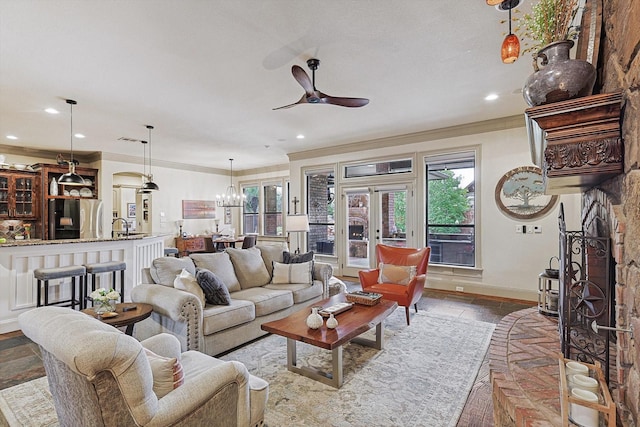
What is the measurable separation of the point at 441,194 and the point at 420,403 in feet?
13.9

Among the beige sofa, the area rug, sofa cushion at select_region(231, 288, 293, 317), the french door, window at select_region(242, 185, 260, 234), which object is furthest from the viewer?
window at select_region(242, 185, 260, 234)

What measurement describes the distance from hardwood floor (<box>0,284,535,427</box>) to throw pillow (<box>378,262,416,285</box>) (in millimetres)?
773

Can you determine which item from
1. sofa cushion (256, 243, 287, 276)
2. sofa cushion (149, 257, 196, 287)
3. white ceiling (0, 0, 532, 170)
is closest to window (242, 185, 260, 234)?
white ceiling (0, 0, 532, 170)

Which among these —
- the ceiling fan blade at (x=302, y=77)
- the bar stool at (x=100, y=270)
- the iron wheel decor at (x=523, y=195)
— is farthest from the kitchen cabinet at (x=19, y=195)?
the iron wheel decor at (x=523, y=195)

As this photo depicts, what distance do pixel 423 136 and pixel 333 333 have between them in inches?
176

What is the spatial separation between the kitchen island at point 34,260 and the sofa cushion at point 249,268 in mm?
1888

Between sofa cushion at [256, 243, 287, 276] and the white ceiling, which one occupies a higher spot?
the white ceiling

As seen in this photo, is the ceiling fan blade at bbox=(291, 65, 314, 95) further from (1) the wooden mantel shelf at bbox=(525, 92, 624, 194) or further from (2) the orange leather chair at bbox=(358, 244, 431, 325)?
(2) the orange leather chair at bbox=(358, 244, 431, 325)

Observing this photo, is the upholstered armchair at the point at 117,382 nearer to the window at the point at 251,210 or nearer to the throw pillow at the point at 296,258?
the throw pillow at the point at 296,258

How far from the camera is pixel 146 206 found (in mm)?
8531

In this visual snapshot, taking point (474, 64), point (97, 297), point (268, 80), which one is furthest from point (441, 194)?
point (97, 297)

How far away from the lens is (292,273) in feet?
13.9

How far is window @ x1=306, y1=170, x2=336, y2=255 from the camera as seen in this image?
736 cm

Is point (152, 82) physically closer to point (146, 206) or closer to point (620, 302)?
point (620, 302)
